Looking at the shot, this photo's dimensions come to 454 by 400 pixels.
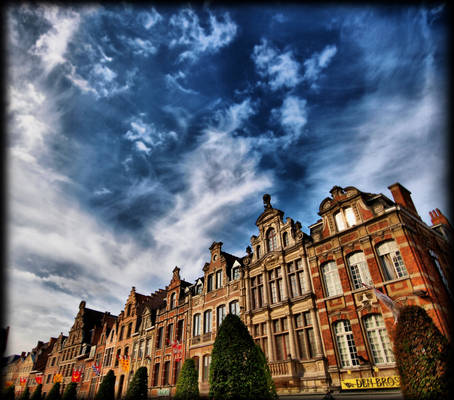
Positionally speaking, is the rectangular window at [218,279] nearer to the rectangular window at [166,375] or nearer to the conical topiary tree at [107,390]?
the rectangular window at [166,375]

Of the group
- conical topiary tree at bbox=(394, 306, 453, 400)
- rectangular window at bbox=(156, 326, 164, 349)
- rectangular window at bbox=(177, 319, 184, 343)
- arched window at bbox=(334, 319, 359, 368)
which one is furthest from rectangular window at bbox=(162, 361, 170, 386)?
conical topiary tree at bbox=(394, 306, 453, 400)

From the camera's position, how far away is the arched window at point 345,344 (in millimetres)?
15619

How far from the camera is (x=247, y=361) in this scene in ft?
35.9

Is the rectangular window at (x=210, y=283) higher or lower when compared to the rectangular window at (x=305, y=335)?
higher

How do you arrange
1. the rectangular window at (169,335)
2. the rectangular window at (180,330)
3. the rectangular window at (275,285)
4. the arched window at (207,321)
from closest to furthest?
1. the rectangular window at (275,285)
2. the arched window at (207,321)
3. the rectangular window at (180,330)
4. the rectangular window at (169,335)

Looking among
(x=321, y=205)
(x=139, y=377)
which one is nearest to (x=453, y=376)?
(x=321, y=205)

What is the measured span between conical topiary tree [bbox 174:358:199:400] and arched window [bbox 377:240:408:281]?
39.6ft

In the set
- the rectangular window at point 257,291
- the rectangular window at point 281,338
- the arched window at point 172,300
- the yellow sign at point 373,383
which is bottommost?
the yellow sign at point 373,383

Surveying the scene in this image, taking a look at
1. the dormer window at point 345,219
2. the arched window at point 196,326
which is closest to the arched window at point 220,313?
the arched window at point 196,326

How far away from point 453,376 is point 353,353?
25.0ft

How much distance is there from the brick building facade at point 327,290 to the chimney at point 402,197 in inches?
2.6

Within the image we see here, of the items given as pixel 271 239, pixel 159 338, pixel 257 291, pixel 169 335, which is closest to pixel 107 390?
pixel 159 338

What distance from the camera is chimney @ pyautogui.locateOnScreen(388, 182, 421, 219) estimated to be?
1784 centimetres

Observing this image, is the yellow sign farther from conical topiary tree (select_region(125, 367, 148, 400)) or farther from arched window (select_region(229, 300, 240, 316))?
conical topiary tree (select_region(125, 367, 148, 400))
